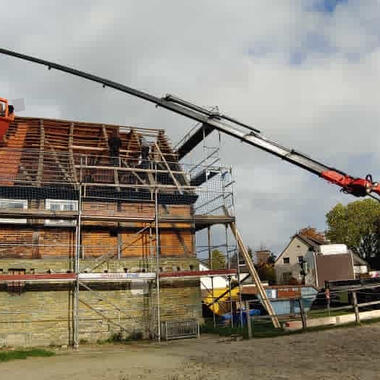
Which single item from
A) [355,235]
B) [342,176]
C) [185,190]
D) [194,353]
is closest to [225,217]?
[185,190]

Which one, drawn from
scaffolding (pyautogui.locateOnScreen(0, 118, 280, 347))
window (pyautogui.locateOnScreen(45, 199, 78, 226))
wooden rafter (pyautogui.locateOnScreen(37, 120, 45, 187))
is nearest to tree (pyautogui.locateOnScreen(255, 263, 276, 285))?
scaffolding (pyautogui.locateOnScreen(0, 118, 280, 347))

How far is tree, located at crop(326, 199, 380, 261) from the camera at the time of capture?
54062mm

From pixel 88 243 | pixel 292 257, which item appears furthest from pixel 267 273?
pixel 88 243

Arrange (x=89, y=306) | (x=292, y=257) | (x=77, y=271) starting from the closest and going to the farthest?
(x=77, y=271), (x=89, y=306), (x=292, y=257)

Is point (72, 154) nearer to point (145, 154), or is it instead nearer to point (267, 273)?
point (145, 154)

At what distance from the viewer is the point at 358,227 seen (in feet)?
178

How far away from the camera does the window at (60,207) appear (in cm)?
1631

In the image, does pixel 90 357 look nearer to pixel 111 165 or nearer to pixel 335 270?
pixel 111 165

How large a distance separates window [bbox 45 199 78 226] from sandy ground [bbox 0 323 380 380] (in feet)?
Result: 15.8

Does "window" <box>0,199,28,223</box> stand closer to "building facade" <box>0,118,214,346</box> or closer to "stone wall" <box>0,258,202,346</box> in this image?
"building facade" <box>0,118,214,346</box>

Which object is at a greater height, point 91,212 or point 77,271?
point 91,212

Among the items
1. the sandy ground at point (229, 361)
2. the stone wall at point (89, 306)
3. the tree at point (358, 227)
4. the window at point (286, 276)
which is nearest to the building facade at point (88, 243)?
the stone wall at point (89, 306)

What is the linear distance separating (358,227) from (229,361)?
4837 centimetres

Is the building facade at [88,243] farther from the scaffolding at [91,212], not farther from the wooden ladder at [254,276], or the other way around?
the wooden ladder at [254,276]
